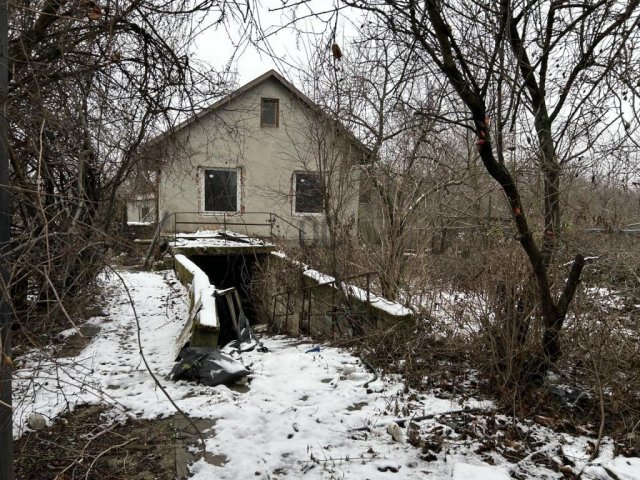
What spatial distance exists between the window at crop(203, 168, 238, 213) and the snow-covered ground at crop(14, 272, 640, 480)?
33.3 ft

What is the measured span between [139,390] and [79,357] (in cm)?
151

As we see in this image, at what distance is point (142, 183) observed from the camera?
25.0 ft

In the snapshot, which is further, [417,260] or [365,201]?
[365,201]

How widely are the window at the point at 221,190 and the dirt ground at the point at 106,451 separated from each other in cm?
1212

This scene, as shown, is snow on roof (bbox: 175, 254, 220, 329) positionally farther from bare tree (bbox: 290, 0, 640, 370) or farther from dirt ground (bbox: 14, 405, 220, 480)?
bare tree (bbox: 290, 0, 640, 370)

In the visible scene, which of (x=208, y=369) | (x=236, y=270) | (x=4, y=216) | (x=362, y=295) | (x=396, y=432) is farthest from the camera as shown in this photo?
(x=236, y=270)

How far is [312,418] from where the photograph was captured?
3.67 m

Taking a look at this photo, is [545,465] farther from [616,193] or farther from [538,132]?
[616,193]

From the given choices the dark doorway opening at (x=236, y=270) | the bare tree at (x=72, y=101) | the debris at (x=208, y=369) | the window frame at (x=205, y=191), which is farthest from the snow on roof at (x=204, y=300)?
the window frame at (x=205, y=191)

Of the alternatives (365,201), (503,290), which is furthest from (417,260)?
(503,290)

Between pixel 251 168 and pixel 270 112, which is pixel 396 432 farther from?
pixel 270 112

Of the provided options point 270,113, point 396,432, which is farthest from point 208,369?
point 270,113

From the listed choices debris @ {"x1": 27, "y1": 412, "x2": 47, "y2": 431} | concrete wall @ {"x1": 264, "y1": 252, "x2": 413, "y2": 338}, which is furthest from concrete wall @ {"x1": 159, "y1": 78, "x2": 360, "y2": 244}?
debris @ {"x1": 27, "y1": 412, "x2": 47, "y2": 431}

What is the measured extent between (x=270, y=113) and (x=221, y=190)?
3.57m
